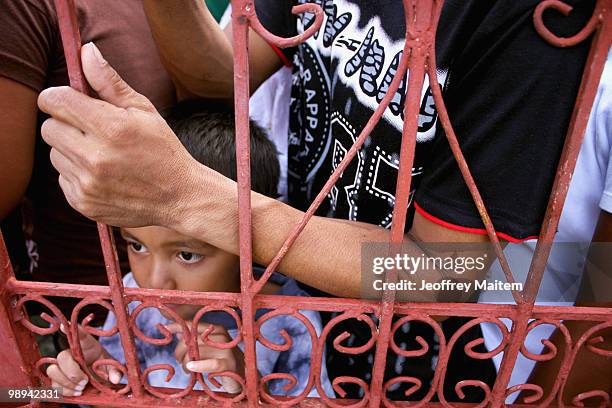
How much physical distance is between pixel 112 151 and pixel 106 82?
0.35ft

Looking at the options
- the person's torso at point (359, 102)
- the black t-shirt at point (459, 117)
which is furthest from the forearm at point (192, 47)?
the black t-shirt at point (459, 117)

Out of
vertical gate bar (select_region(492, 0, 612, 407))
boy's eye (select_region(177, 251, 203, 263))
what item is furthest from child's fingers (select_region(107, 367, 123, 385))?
vertical gate bar (select_region(492, 0, 612, 407))

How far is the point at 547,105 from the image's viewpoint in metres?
0.77

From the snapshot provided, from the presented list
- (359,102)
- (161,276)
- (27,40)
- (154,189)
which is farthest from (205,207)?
(27,40)

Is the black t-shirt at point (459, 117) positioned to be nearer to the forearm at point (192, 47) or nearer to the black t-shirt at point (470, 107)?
the black t-shirt at point (470, 107)

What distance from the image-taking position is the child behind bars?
4.09 ft

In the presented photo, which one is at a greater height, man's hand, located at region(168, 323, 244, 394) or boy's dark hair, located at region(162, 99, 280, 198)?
boy's dark hair, located at region(162, 99, 280, 198)

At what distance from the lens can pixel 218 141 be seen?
1330mm

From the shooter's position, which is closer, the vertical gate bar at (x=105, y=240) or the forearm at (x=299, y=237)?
the vertical gate bar at (x=105, y=240)

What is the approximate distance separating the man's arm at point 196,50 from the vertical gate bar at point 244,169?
0.76m

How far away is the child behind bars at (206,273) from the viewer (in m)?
1.25

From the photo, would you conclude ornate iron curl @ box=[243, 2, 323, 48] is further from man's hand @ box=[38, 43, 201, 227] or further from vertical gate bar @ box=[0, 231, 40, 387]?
vertical gate bar @ box=[0, 231, 40, 387]

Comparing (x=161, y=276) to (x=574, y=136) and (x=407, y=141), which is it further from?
(x=574, y=136)

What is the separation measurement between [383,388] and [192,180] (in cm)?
52
